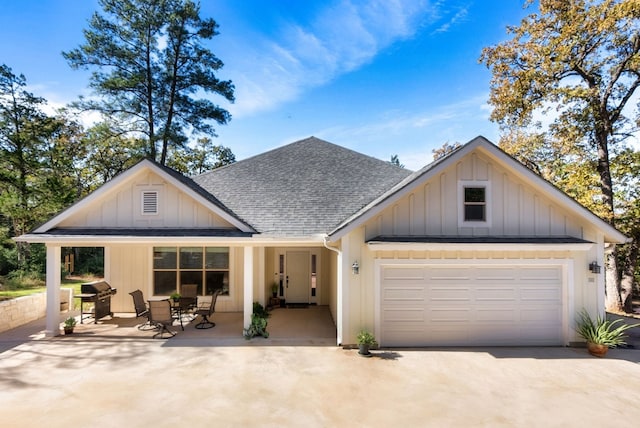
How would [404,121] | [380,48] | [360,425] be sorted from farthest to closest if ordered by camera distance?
[404,121], [380,48], [360,425]

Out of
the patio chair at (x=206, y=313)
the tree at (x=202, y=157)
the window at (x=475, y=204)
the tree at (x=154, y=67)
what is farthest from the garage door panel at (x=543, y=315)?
the tree at (x=202, y=157)

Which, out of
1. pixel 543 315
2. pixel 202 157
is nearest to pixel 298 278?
pixel 543 315

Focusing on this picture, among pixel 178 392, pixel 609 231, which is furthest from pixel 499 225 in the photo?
pixel 178 392

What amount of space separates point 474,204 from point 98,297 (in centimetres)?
1187

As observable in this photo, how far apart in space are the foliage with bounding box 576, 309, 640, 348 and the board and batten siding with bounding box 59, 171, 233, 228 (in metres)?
9.83

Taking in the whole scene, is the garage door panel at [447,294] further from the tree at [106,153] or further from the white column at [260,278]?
the tree at [106,153]

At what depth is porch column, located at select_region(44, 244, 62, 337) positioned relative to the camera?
8.72m

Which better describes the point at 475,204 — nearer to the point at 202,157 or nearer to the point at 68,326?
the point at 68,326

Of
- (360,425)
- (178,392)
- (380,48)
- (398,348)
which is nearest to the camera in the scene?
(360,425)

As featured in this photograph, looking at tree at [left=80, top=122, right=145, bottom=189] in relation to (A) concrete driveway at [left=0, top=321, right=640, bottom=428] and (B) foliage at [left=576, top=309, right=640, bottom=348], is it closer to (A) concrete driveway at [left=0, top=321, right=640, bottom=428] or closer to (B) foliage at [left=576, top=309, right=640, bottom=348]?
(A) concrete driveway at [left=0, top=321, right=640, bottom=428]

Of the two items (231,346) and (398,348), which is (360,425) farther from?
(231,346)

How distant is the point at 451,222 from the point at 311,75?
10.7 metres

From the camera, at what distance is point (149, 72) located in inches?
778

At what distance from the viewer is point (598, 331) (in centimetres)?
750
